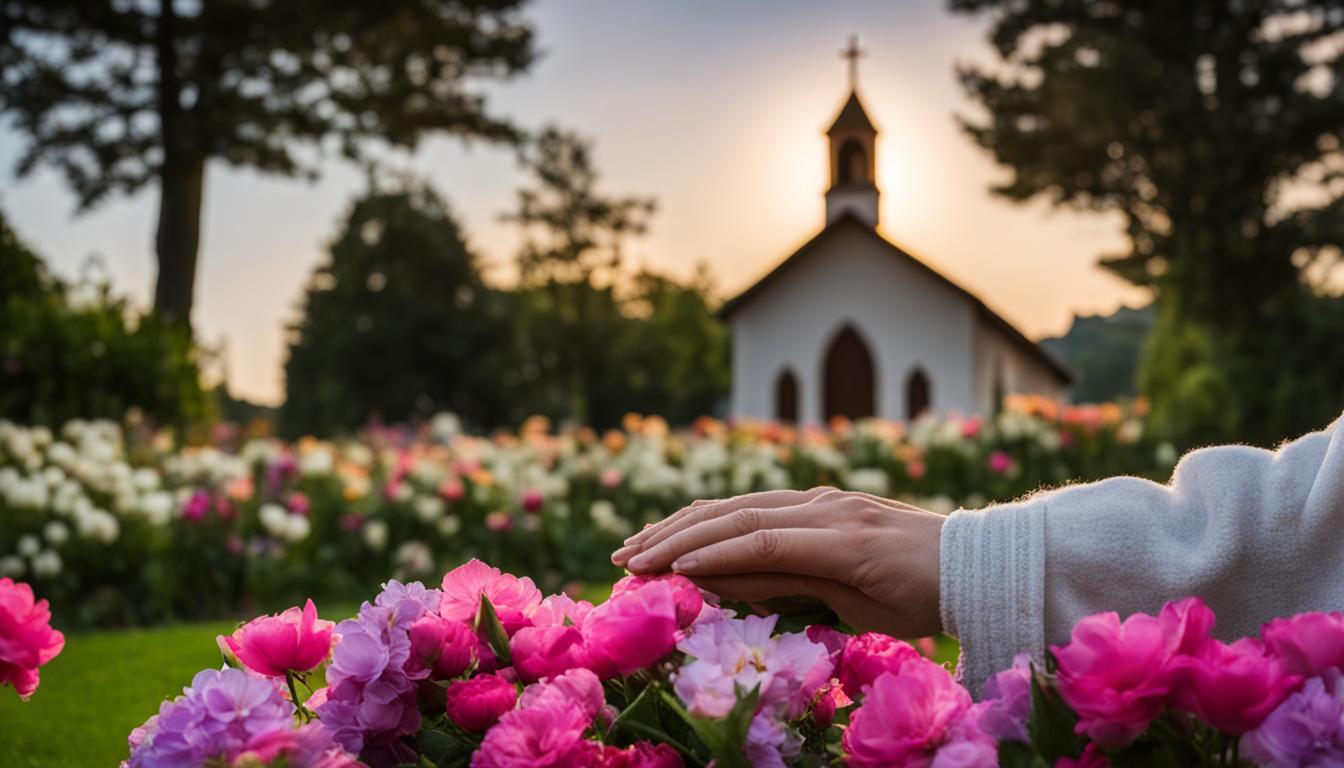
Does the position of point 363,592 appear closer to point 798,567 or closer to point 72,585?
point 72,585

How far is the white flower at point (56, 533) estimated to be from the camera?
6.04 metres

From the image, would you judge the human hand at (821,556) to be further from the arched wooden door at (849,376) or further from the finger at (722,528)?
the arched wooden door at (849,376)

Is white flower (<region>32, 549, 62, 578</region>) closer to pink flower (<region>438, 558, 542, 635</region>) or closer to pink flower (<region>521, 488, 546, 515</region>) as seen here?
pink flower (<region>521, 488, 546, 515</region>)

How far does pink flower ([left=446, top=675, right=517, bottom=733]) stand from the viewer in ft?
3.82

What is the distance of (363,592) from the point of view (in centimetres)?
687

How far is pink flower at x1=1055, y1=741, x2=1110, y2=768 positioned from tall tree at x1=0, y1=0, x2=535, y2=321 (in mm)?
17198

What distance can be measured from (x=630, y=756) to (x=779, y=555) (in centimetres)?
30

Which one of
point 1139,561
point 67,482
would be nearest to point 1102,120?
point 67,482

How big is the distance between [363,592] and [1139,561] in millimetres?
6034

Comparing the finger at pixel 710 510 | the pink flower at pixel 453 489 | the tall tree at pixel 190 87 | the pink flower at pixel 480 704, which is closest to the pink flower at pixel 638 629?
the pink flower at pixel 480 704

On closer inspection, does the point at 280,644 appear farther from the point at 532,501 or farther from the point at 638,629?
the point at 532,501

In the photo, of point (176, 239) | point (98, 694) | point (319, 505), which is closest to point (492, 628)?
point (98, 694)

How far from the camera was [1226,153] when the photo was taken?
66.4ft

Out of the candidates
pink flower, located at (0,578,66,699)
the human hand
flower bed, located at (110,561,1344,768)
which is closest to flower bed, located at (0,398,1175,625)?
pink flower, located at (0,578,66,699)
